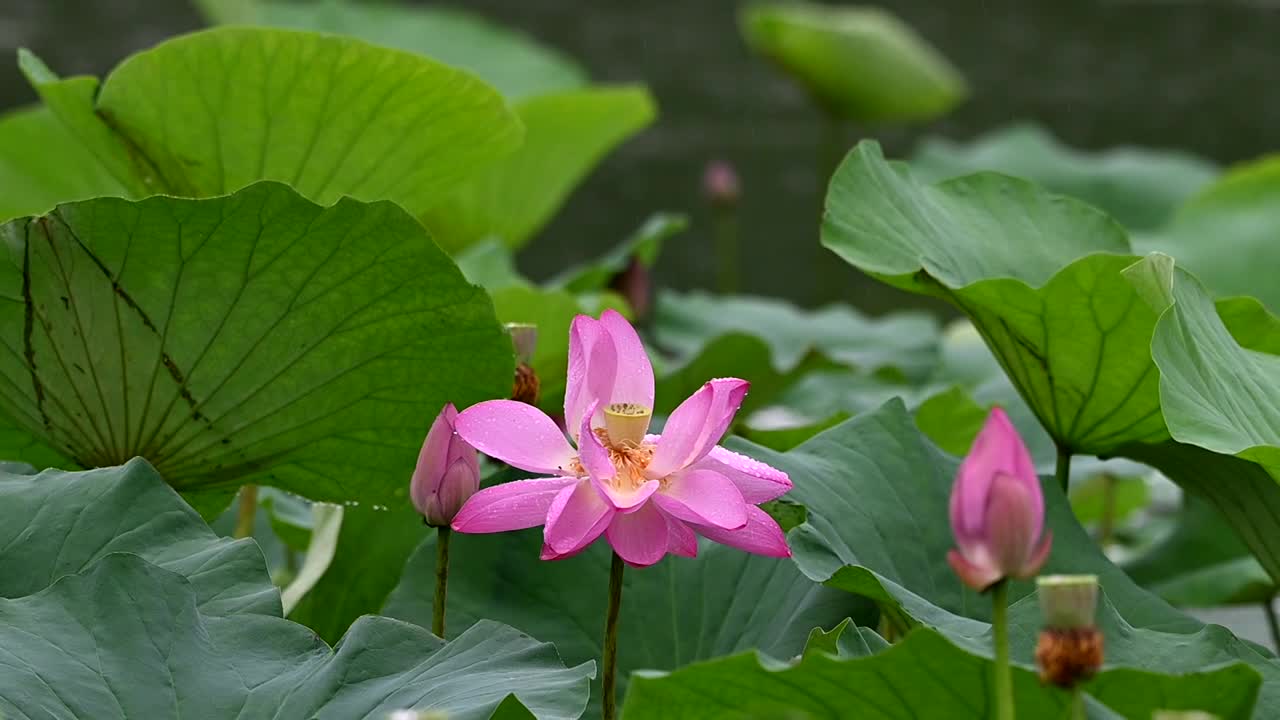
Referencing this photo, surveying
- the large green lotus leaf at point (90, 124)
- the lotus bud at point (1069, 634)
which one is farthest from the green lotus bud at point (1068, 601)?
the large green lotus leaf at point (90, 124)

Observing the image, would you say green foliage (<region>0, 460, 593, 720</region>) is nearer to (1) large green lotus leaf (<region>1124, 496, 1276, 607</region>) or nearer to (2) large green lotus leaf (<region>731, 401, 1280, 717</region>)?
(2) large green lotus leaf (<region>731, 401, 1280, 717</region>)

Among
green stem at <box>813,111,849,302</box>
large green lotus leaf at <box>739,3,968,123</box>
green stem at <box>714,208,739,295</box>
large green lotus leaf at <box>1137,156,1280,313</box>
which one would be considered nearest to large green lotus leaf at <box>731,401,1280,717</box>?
large green lotus leaf at <box>1137,156,1280,313</box>

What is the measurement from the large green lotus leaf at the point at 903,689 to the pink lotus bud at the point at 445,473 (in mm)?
132

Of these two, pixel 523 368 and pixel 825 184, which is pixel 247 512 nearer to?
pixel 523 368

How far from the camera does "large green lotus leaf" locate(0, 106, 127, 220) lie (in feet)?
4.93

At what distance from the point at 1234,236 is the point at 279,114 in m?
1.25

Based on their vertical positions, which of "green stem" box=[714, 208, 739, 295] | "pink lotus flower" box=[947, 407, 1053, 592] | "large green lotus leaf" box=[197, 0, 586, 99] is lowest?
"green stem" box=[714, 208, 739, 295]

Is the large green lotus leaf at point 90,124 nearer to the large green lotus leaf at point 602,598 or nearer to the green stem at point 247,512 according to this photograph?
the green stem at point 247,512

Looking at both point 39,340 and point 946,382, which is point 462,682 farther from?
point 946,382

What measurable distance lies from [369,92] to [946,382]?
2.55 feet

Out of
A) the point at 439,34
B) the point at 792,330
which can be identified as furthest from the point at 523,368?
the point at 439,34

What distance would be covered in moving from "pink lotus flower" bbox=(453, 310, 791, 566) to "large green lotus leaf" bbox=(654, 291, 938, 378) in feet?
3.30

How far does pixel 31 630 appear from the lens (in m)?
0.62

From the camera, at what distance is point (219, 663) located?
2.06ft
